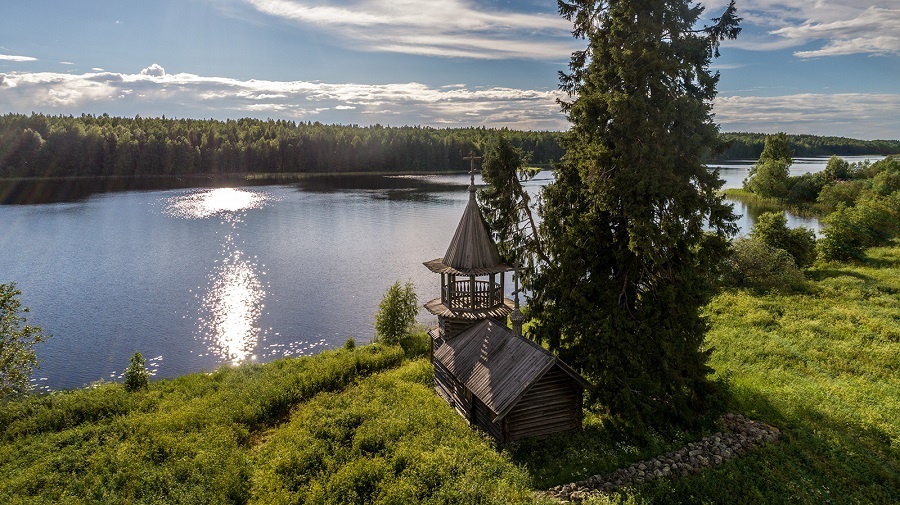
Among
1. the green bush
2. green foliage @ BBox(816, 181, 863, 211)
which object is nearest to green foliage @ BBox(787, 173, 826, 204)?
the green bush

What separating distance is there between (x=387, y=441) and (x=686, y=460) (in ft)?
29.3

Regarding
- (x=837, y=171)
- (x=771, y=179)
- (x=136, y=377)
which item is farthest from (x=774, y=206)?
(x=136, y=377)

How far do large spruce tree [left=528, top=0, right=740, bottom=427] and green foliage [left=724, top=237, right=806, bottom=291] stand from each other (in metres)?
19.8

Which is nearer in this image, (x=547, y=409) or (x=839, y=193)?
(x=547, y=409)

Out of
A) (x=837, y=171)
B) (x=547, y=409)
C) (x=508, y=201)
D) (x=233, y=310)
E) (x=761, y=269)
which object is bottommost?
(x=233, y=310)

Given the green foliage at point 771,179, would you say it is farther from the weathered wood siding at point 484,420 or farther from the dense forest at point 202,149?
the weathered wood siding at point 484,420

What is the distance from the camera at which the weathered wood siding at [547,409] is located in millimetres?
16062

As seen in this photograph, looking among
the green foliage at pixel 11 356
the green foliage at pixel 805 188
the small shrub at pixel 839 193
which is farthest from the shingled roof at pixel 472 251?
the green foliage at pixel 805 188

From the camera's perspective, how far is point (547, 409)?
1641cm

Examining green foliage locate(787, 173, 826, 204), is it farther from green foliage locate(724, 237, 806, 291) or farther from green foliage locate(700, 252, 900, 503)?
green foliage locate(724, 237, 806, 291)

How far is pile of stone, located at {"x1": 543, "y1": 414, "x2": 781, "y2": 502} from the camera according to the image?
1346 centimetres

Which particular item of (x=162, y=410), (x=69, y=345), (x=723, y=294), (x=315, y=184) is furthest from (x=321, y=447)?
(x=315, y=184)

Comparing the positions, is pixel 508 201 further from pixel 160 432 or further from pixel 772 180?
pixel 772 180

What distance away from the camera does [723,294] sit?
32.9m
